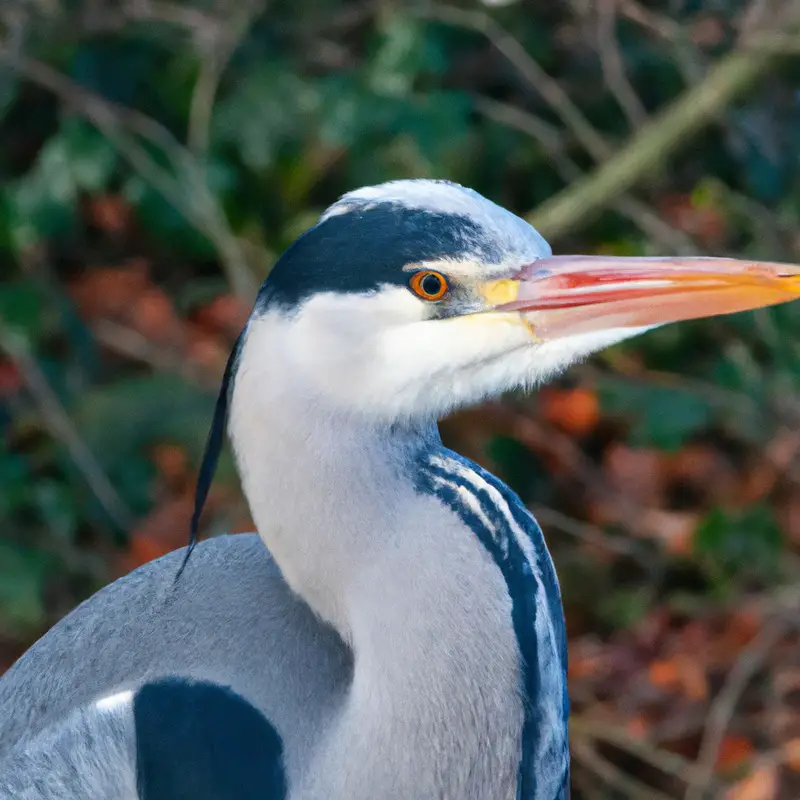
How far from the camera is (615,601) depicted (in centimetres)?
303

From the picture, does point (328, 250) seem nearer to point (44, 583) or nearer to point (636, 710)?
point (636, 710)

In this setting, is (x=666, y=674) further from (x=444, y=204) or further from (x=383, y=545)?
(x=444, y=204)

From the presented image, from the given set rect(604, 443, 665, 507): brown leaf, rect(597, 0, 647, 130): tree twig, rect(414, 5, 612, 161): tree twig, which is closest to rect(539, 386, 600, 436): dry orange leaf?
rect(604, 443, 665, 507): brown leaf

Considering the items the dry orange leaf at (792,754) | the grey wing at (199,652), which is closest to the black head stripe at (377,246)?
the grey wing at (199,652)

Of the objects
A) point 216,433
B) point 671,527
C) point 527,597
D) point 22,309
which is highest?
point 216,433

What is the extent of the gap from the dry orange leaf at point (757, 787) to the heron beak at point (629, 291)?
1749mm

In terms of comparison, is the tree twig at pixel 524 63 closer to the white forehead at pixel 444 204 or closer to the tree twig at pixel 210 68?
the tree twig at pixel 210 68

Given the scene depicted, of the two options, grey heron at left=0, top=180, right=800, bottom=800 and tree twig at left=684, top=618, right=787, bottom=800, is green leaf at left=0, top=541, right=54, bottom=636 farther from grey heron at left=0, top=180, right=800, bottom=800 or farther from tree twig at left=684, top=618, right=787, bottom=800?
grey heron at left=0, top=180, right=800, bottom=800

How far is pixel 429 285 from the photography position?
1167 millimetres

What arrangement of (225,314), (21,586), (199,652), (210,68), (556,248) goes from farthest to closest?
(225,314)
(556,248)
(210,68)
(21,586)
(199,652)

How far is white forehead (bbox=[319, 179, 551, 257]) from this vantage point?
3.78 feet

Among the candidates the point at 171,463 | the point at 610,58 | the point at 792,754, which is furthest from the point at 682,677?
the point at 610,58

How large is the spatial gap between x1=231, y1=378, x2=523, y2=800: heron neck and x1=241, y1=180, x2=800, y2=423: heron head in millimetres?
52

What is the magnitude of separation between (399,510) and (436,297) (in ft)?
0.69
